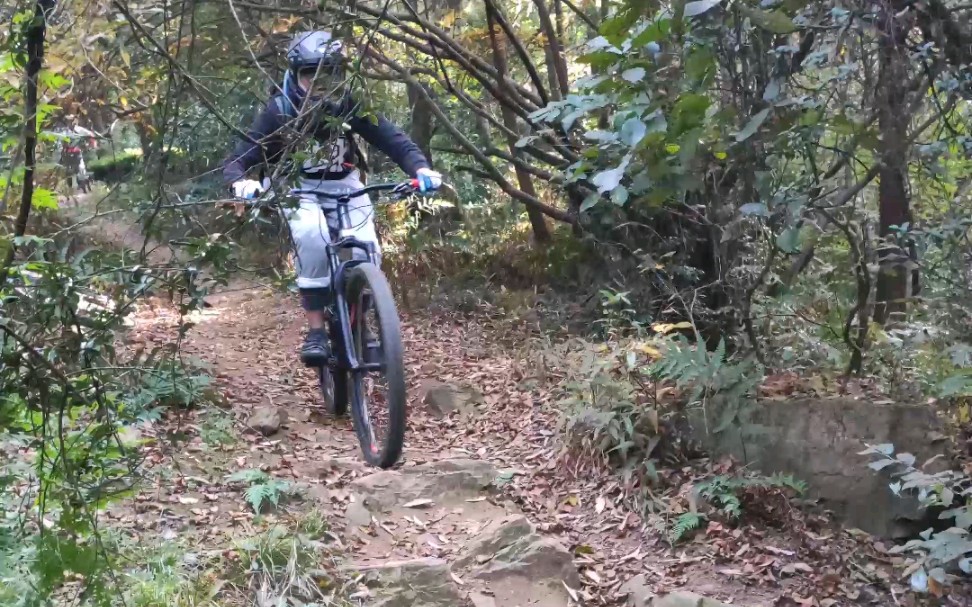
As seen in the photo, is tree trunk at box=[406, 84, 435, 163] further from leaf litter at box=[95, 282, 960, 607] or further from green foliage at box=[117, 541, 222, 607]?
green foliage at box=[117, 541, 222, 607]

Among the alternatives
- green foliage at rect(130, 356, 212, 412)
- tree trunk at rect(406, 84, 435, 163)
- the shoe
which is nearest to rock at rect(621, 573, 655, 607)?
green foliage at rect(130, 356, 212, 412)

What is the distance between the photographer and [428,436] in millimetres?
5539

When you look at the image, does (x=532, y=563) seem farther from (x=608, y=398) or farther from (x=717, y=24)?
(x=717, y=24)

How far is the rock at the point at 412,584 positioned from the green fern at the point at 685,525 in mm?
1111

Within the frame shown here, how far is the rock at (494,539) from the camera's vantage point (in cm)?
376

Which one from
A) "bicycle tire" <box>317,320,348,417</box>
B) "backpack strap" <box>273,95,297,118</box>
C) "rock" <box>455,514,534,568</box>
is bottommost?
"rock" <box>455,514,534,568</box>

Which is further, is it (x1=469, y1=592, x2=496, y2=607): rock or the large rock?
the large rock

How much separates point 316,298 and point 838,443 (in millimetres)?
2982

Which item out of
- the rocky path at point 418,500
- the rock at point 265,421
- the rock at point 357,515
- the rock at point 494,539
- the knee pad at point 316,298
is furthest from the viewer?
the rock at point 265,421

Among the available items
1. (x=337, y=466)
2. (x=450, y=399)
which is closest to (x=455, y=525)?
(x=337, y=466)

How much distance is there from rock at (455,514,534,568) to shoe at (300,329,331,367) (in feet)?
5.08

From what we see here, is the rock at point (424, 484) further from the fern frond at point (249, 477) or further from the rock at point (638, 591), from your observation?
the rock at point (638, 591)

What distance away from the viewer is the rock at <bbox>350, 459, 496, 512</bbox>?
4.32 metres

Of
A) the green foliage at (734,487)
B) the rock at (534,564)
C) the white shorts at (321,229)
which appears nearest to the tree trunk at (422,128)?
the white shorts at (321,229)
